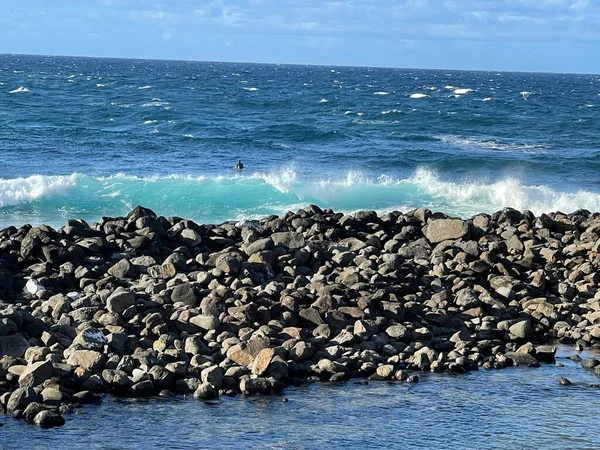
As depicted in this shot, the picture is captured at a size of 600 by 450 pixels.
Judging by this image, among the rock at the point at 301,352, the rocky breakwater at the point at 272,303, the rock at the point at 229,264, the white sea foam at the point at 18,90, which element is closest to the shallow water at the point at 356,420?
the rocky breakwater at the point at 272,303

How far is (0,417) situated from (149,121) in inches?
1454

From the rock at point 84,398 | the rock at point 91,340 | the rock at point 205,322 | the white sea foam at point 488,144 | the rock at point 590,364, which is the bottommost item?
the rock at point 84,398

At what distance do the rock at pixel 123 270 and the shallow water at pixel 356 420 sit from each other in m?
4.07

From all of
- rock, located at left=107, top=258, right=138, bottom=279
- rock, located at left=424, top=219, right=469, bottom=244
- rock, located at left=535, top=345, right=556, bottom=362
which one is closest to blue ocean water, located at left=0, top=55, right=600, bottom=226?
rock, located at left=424, top=219, right=469, bottom=244

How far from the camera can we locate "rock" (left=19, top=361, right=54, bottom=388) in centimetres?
1017

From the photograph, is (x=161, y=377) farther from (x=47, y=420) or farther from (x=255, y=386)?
(x=47, y=420)

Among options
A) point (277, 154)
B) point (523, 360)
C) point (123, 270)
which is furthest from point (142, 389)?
point (277, 154)

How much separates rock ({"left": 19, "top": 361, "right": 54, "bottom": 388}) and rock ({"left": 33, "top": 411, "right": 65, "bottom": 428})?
0.77 meters

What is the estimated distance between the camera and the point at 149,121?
45688mm

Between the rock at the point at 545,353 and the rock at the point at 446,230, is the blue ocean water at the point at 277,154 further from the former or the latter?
the rock at the point at 545,353

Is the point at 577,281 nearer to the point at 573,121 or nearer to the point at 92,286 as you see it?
the point at 92,286

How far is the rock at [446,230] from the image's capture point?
16734 mm

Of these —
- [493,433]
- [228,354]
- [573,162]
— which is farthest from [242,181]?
[493,433]

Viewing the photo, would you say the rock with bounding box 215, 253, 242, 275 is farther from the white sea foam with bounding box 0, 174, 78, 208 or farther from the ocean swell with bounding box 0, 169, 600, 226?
the white sea foam with bounding box 0, 174, 78, 208
